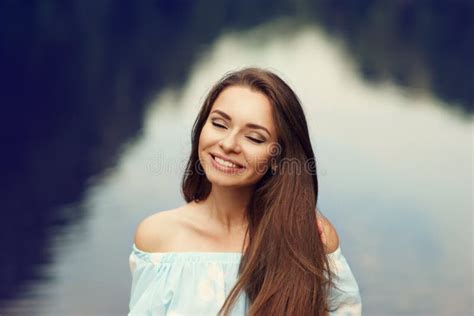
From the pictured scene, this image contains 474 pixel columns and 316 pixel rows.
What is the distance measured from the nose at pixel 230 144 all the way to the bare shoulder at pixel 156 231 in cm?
29

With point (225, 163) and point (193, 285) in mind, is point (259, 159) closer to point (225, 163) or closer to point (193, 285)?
point (225, 163)

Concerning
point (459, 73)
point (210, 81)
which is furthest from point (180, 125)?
point (459, 73)

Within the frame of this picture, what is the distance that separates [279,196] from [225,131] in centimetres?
22

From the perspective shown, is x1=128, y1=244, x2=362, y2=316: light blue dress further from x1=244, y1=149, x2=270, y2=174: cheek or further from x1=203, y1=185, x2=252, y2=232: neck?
x1=244, y1=149, x2=270, y2=174: cheek

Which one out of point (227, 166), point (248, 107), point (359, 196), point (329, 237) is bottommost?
point (359, 196)

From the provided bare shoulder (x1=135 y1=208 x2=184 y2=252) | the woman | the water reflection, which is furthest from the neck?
the water reflection

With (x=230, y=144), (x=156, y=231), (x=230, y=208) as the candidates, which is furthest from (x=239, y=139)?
(x=156, y=231)

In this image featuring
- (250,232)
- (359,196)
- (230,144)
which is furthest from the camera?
(359,196)

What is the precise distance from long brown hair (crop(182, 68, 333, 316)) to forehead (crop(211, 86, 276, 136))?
16 mm

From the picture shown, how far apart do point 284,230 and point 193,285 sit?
0.27 metres

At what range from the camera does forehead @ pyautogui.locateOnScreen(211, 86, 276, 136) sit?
7.48ft

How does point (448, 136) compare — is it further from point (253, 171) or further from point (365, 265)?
point (253, 171)

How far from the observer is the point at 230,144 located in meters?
2.26

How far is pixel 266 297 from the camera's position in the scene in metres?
2.25
